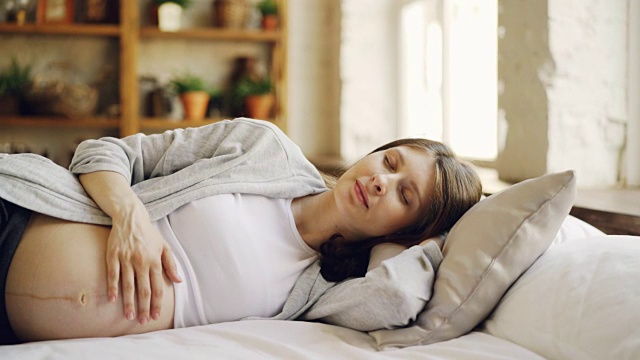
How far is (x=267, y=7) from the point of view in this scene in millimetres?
4422

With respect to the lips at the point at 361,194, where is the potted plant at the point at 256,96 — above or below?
above

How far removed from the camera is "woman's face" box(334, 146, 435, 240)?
155cm

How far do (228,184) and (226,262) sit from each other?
190 millimetres

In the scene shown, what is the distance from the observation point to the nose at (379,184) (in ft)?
5.05

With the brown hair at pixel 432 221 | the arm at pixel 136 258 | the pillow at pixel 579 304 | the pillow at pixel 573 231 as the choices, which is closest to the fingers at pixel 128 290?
the arm at pixel 136 258

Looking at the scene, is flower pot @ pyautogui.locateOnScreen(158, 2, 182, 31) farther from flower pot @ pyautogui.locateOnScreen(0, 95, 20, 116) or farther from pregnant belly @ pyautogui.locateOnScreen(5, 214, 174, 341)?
pregnant belly @ pyautogui.locateOnScreen(5, 214, 174, 341)

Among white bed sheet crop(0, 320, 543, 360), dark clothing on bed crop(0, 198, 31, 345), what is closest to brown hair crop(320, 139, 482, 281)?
white bed sheet crop(0, 320, 543, 360)

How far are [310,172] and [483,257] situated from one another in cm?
55

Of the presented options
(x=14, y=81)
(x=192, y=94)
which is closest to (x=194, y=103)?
(x=192, y=94)

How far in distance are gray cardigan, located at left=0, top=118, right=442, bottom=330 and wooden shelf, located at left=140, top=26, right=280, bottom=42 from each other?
2.74 m

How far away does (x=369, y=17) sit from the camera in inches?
174

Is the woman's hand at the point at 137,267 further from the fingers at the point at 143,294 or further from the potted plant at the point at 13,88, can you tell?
the potted plant at the point at 13,88

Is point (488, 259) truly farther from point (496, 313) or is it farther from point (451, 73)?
point (451, 73)

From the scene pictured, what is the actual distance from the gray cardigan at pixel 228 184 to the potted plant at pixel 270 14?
2828 mm
